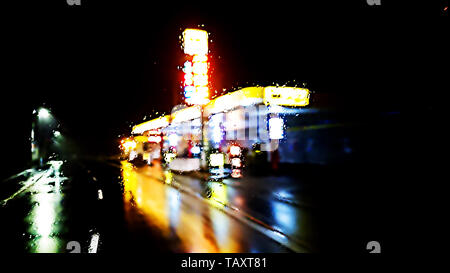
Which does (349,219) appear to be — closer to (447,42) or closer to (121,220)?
(121,220)

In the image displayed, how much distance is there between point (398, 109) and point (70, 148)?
9074 centimetres

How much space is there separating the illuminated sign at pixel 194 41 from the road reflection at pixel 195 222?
36.8ft

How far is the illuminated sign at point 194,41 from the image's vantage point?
19641 mm

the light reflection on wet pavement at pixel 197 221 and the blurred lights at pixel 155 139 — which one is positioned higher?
the blurred lights at pixel 155 139

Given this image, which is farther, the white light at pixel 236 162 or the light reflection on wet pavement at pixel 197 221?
the white light at pixel 236 162

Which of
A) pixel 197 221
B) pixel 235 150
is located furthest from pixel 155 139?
pixel 197 221

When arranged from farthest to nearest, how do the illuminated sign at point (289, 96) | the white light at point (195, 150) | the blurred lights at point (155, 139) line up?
1. the blurred lights at point (155, 139)
2. the white light at point (195, 150)
3. the illuminated sign at point (289, 96)

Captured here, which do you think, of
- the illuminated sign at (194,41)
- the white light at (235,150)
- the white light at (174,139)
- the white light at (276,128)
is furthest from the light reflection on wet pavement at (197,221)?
the white light at (174,139)

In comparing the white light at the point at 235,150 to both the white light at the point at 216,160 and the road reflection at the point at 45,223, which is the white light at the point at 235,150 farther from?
the road reflection at the point at 45,223

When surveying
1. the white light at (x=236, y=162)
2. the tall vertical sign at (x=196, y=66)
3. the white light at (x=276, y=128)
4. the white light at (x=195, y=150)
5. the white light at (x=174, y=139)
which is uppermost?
the tall vertical sign at (x=196, y=66)

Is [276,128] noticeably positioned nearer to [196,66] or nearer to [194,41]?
[196,66]

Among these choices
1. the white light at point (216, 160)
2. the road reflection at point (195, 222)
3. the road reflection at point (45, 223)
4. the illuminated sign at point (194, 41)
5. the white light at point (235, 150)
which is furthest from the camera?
the illuminated sign at point (194, 41)

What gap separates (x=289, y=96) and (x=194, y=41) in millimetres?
7393

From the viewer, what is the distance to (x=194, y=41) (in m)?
19.7
